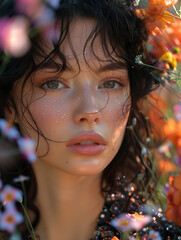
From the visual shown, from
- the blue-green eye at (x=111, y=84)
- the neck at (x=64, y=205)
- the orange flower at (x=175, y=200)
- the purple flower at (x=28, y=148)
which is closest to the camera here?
the orange flower at (x=175, y=200)

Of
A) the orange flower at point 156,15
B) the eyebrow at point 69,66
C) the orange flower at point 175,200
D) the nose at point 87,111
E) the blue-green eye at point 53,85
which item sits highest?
the orange flower at point 156,15

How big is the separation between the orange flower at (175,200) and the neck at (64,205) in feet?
1.87

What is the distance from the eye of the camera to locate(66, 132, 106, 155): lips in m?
0.97

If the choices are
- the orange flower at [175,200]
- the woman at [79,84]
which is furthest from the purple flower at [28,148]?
the orange flower at [175,200]

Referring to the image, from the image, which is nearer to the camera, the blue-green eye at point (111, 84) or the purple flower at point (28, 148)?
the purple flower at point (28, 148)

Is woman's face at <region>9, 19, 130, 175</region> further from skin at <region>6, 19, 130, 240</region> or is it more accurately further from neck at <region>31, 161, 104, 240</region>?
neck at <region>31, 161, 104, 240</region>

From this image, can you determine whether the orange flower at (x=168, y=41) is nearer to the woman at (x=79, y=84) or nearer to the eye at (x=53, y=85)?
the woman at (x=79, y=84)

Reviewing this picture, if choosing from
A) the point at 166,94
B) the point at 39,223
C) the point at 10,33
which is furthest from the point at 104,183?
the point at 10,33

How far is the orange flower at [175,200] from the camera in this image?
660 millimetres

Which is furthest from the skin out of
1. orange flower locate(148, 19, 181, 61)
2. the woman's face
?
orange flower locate(148, 19, 181, 61)

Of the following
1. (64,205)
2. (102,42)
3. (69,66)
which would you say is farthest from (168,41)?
(64,205)

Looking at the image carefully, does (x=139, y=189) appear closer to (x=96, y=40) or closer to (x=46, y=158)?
(x=46, y=158)

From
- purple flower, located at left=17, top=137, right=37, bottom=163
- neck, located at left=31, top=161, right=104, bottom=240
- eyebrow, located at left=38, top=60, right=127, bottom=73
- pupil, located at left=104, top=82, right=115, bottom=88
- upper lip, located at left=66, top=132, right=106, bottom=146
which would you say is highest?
eyebrow, located at left=38, top=60, right=127, bottom=73

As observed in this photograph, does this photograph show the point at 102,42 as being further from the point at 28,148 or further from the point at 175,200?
the point at 175,200
